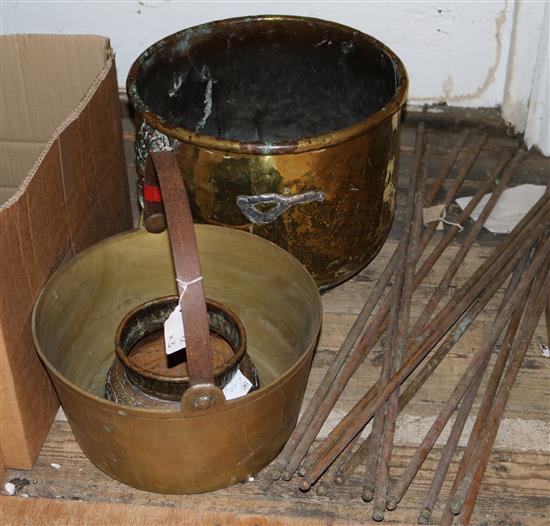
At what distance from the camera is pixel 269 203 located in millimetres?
1423

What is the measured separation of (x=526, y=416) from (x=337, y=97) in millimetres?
674

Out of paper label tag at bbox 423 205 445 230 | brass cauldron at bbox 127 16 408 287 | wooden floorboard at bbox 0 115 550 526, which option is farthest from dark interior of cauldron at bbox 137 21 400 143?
wooden floorboard at bbox 0 115 550 526

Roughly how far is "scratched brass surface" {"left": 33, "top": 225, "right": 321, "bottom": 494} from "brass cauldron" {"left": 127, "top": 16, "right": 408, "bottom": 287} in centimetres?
7

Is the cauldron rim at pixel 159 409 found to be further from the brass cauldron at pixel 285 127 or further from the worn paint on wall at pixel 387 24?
the worn paint on wall at pixel 387 24

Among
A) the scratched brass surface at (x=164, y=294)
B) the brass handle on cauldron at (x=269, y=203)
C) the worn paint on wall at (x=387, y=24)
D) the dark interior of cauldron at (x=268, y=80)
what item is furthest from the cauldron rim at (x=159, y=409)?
the worn paint on wall at (x=387, y=24)

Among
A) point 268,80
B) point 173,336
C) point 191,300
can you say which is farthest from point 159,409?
point 268,80

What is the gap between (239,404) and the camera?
3.88 feet

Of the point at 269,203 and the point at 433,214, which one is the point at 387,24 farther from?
the point at 269,203

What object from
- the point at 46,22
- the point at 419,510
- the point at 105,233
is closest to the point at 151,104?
the point at 105,233

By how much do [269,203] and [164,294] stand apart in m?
0.27

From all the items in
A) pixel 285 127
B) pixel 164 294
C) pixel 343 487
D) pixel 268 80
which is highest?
pixel 268 80

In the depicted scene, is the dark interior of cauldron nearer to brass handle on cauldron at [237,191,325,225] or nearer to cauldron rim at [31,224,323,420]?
brass handle on cauldron at [237,191,325,225]

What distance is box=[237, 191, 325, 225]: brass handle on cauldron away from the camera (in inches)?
55.6

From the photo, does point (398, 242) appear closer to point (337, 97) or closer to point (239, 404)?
point (337, 97)
